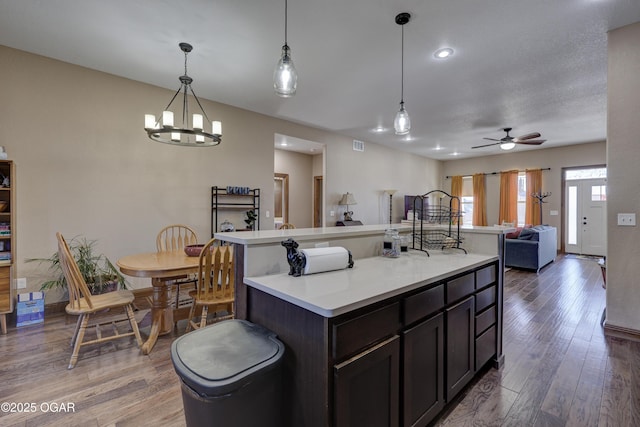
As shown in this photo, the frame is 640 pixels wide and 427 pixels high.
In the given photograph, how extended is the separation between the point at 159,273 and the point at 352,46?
281 cm

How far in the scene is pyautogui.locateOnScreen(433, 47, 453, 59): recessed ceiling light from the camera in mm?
2963

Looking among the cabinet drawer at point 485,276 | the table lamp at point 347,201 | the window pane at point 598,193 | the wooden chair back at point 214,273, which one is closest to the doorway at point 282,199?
the table lamp at point 347,201

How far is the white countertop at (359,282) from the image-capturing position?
1.14 meters

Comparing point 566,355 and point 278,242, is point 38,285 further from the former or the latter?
point 566,355

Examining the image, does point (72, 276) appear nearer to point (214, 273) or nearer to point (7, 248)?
point (214, 273)

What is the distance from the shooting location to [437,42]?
9.31ft

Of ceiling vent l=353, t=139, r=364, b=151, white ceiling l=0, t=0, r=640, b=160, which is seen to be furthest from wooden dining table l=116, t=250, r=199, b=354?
ceiling vent l=353, t=139, r=364, b=151

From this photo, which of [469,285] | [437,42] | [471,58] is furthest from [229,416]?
[471,58]

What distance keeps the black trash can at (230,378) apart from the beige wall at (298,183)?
21.2 ft

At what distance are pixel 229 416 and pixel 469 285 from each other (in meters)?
1.52

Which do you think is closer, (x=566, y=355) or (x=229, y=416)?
(x=229, y=416)

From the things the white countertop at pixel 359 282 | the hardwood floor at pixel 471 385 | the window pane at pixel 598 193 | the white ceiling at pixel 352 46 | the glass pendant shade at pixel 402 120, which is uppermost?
the white ceiling at pixel 352 46

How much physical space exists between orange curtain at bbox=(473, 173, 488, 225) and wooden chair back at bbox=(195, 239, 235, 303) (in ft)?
27.9

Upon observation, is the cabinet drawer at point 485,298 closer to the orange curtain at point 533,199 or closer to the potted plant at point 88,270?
the potted plant at point 88,270
